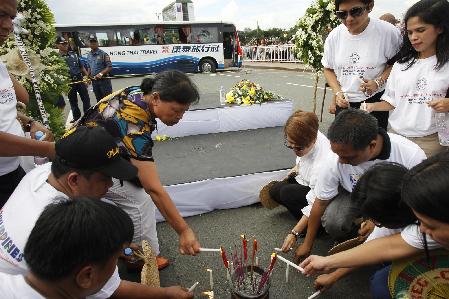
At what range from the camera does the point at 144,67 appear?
55.4ft

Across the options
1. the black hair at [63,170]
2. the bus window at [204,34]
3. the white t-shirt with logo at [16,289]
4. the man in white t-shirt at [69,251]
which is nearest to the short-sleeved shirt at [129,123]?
the black hair at [63,170]

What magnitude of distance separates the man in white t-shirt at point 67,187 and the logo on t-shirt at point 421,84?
2.07 meters

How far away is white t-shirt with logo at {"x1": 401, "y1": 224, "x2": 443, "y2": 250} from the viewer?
1.60m

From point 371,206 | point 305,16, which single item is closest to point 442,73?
point 371,206

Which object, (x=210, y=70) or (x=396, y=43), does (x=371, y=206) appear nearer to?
(x=396, y=43)

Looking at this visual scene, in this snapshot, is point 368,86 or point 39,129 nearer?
point 39,129

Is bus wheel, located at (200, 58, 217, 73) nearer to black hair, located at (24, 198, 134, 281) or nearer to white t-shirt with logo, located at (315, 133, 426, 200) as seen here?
white t-shirt with logo, located at (315, 133, 426, 200)

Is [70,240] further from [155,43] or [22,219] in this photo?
[155,43]

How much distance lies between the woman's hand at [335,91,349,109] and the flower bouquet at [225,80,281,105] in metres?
3.11

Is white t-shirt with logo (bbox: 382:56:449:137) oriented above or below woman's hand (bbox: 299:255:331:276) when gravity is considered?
above

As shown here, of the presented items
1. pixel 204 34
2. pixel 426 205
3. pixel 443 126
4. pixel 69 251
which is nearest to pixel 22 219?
pixel 69 251

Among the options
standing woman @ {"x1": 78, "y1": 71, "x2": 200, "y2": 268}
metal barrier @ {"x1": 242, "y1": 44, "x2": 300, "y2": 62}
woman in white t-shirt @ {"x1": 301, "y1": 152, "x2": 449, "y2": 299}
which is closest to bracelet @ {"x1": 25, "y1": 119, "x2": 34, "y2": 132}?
standing woman @ {"x1": 78, "y1": 71, "x2": 200, "y2": 268}

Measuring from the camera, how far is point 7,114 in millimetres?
2010

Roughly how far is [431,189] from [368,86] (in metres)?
1.64
